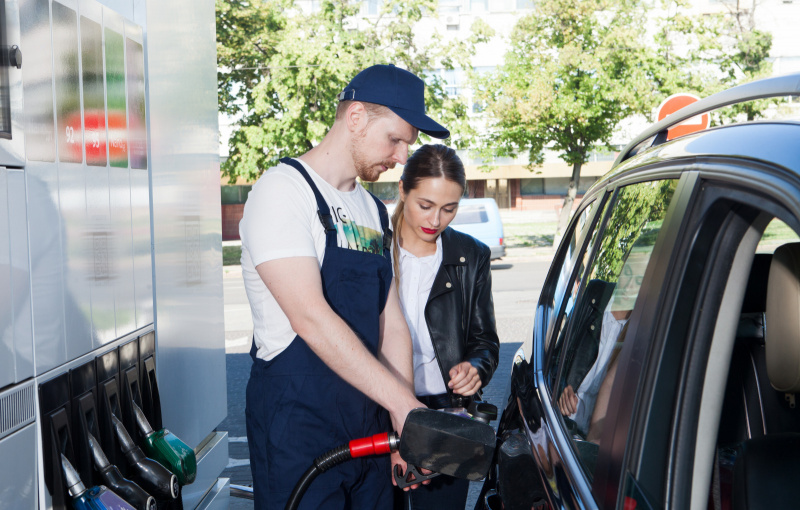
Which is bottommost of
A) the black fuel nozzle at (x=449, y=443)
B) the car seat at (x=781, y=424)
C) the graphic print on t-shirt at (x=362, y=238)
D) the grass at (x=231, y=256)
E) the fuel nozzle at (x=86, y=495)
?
the grass at (x=231, y=256)

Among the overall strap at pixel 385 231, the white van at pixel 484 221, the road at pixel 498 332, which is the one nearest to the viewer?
the overall strap at pixel 385 231

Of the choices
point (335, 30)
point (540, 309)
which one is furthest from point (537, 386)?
point (335, 30)

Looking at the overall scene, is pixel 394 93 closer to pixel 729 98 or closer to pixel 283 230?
pixel 283 230

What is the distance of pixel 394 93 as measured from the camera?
2.43 meters

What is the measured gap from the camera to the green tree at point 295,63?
21.3 meters

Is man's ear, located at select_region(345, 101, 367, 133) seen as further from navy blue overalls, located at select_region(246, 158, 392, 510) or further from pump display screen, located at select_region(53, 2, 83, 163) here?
pump display screen, located at select_region(53, 2, 83, 163)

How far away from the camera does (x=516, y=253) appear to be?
23078 millimetres

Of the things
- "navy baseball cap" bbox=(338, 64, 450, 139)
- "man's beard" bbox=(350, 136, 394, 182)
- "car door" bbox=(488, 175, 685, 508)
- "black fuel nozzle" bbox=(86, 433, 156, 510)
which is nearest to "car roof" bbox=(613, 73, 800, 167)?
"car door" bbox=(488, 175, 685, 508)

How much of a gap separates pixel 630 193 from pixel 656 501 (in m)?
0.75

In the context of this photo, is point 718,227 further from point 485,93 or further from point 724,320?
point 485,93

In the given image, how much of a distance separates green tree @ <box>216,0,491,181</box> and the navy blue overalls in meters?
19.2

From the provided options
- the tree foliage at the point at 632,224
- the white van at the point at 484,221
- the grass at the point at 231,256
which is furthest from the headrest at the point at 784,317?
Result: the grass at the point at 231,256

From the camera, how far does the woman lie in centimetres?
298

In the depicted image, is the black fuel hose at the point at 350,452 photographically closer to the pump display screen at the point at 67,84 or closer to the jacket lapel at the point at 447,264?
the jacket lapel at the point at 447,264
